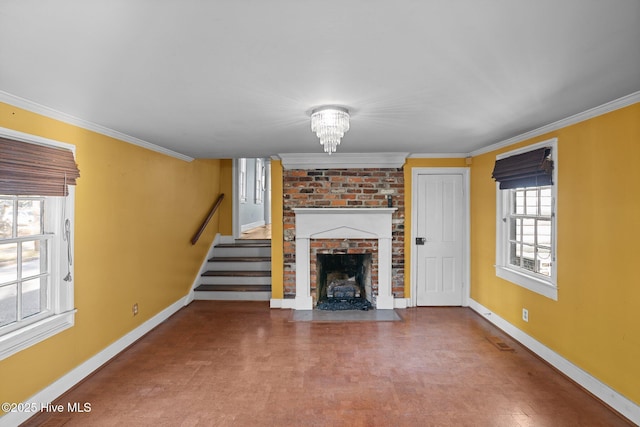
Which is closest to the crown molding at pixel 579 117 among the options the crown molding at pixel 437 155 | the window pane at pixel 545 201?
the window pane at pixel 545 201

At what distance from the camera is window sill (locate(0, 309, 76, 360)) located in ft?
7.06

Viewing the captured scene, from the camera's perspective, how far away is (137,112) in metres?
2.59

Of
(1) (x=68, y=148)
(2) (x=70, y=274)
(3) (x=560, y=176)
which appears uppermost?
(1) (x=68, y=148)

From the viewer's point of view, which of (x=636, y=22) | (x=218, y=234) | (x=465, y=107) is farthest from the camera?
(x=218, y=234)

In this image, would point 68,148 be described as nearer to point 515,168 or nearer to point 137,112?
point 137,112

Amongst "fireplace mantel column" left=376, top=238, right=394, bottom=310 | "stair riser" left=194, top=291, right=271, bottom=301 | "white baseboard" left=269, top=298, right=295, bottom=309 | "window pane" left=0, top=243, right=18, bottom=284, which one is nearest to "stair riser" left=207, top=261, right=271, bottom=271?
"stair riser" left=194, top=291, right=271, bottom=301

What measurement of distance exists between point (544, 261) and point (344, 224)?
7.65ft

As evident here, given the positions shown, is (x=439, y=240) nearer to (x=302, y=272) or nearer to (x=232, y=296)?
(x=302, y=272)

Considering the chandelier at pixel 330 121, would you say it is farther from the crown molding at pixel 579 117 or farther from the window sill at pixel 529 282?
the window sill at pixel 529 282

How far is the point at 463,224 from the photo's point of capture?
471 cm

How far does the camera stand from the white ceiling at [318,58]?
126cm

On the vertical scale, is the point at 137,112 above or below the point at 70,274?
above

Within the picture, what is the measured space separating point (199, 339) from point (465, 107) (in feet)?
11.3

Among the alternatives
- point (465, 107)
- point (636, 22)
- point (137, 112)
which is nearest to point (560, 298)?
point (465, 107)
